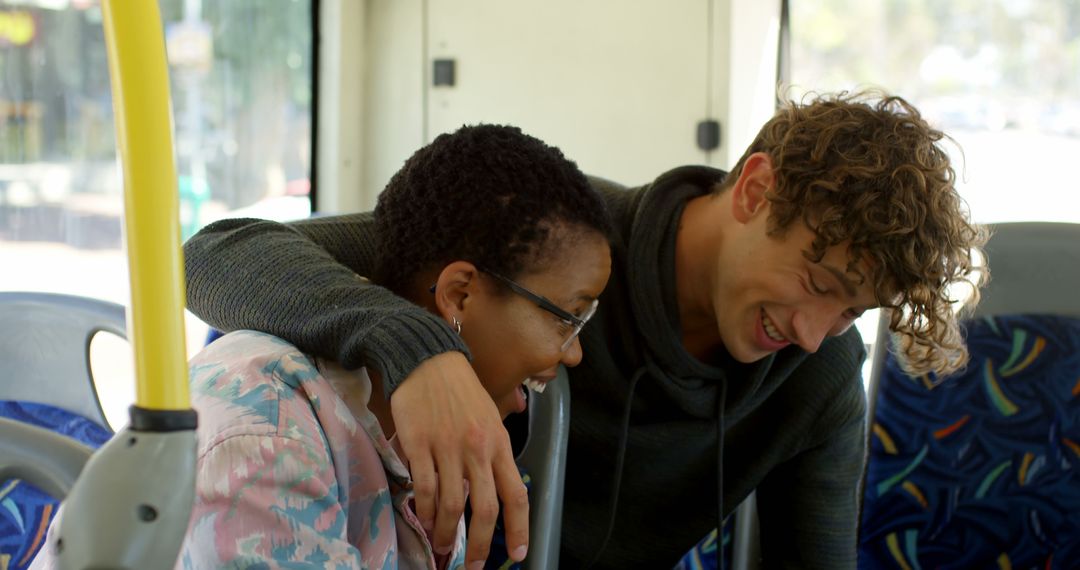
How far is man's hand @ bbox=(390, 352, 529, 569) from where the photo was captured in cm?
74

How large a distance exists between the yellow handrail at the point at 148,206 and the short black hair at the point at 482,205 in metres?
0.60

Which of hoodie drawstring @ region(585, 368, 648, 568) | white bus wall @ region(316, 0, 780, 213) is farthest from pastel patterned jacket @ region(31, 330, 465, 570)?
white bus wall @ region(316, 0, 780, 213)

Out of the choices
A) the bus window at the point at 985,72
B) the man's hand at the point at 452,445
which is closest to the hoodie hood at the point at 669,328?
the man's hand at the point at 452,445

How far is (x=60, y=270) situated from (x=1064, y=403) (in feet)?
7.41

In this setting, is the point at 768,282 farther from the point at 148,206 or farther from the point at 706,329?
the point at 148,206

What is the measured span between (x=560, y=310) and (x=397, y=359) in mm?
261

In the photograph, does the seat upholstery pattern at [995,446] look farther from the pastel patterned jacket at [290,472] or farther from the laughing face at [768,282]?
the pastel patterned jacket at [290,472]

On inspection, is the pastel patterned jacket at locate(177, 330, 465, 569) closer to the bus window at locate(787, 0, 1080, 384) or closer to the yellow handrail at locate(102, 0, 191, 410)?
the yellow handrail at locate(102, 0, 191, 410)

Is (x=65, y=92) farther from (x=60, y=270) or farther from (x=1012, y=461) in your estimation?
(x=1012, y=461)

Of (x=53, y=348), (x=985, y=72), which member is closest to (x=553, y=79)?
(x=985, y=72)

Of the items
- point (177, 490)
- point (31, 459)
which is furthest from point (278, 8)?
point (177, 490)

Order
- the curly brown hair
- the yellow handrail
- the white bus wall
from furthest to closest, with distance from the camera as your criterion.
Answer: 1. the white bus wall
2. the curly brown hair
3. the yellow handrail

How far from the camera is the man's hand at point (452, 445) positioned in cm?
74

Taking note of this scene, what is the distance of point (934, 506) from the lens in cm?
161
